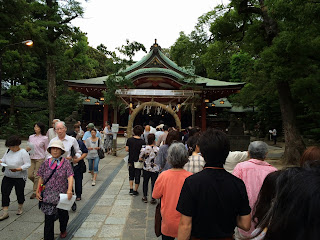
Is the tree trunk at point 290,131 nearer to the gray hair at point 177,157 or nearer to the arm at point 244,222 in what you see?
the gray hair at point 177,157

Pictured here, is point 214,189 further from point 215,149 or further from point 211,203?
point 215,149

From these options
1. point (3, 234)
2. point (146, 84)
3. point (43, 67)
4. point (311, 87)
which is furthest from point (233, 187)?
point (43, 67)

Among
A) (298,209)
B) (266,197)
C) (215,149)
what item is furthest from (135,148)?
(298,209)

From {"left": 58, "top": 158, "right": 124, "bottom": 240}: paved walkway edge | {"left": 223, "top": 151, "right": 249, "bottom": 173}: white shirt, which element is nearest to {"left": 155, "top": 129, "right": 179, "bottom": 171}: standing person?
{"left": 223, "top": 151, "right": 249, "bottom": 173}: white shirt

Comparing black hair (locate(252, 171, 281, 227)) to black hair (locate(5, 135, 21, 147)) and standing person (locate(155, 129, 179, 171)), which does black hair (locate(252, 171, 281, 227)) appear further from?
black hair (locate(5, 135, 21, 147))

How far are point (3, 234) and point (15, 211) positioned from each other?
3.52ft

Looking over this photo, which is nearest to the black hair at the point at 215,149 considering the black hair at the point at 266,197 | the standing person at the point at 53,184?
the black hair at the point at 266,197

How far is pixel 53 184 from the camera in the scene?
3.19 m

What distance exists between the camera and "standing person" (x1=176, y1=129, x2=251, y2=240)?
1707 mm

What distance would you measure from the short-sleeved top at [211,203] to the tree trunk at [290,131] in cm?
903

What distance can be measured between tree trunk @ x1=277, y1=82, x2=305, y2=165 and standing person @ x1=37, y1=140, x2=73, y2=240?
352 inches

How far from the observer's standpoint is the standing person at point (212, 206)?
1707 millimetres

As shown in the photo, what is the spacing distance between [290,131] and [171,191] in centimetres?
890

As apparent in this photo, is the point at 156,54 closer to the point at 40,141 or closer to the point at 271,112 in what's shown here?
the point at 271,112
